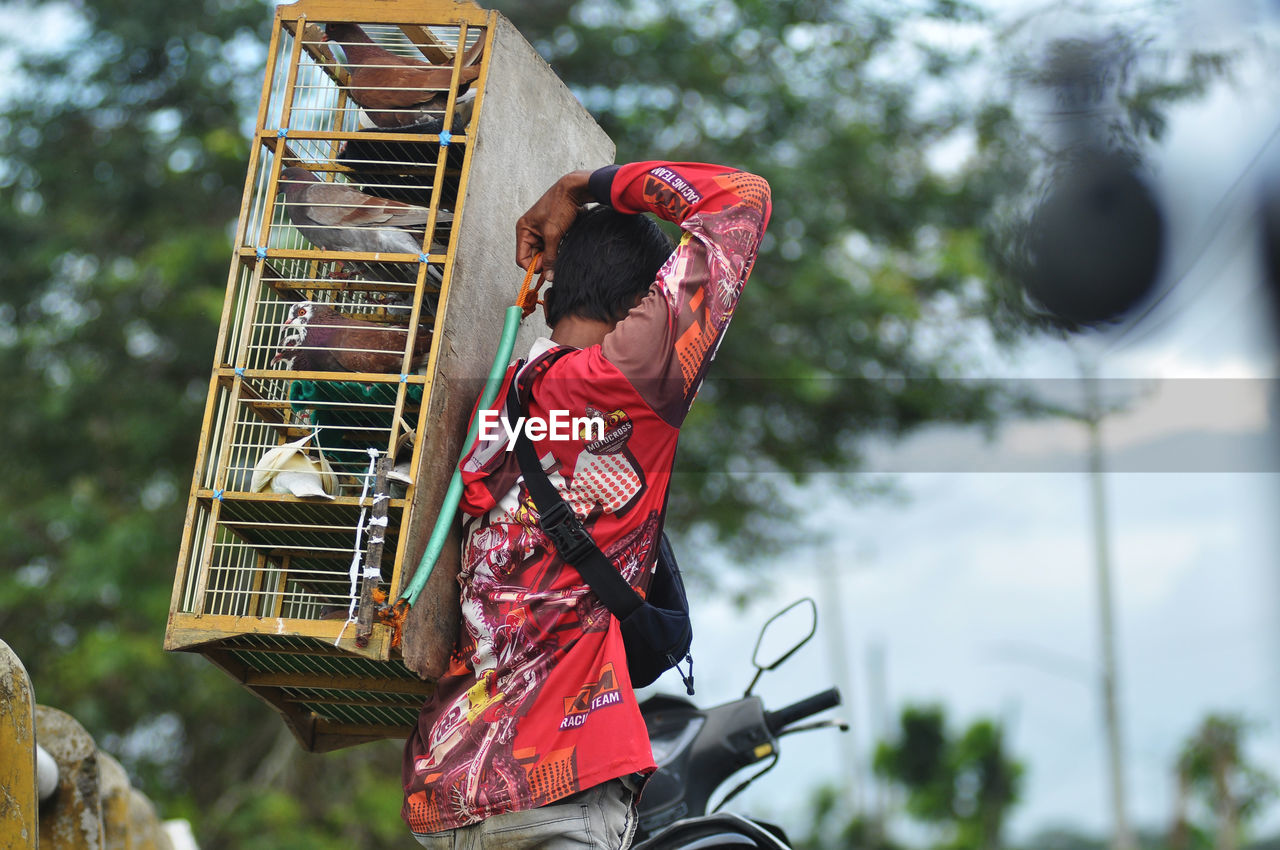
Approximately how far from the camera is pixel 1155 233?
0.61m

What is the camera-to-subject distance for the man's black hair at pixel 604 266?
2037mm

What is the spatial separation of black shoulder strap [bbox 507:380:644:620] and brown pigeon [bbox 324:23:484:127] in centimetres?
76

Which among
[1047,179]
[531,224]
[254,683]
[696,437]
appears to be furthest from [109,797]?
[696,437]

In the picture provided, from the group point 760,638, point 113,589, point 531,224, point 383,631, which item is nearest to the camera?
point 383,631

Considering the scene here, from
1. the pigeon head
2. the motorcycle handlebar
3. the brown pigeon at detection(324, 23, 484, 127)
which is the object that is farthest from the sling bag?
the motorcycle handlebar

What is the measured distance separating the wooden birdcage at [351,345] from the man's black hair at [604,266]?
0.54 ft

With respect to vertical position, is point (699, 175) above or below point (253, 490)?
above

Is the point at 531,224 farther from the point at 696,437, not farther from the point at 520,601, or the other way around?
the point at 696,437

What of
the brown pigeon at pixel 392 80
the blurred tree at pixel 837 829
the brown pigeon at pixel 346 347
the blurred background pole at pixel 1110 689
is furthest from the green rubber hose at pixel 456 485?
the blurred tree at pixel 837 829

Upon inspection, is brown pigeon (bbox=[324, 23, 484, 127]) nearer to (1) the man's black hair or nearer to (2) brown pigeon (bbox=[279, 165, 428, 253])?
(2) brown pigeon (bbox=[279, 165, 428, 253])

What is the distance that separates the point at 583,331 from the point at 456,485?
1.12 ft

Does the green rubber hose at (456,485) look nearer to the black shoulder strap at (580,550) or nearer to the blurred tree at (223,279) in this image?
the black shoulder strap at (580,550)

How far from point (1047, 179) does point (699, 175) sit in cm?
130

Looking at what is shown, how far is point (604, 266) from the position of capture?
204 cm
